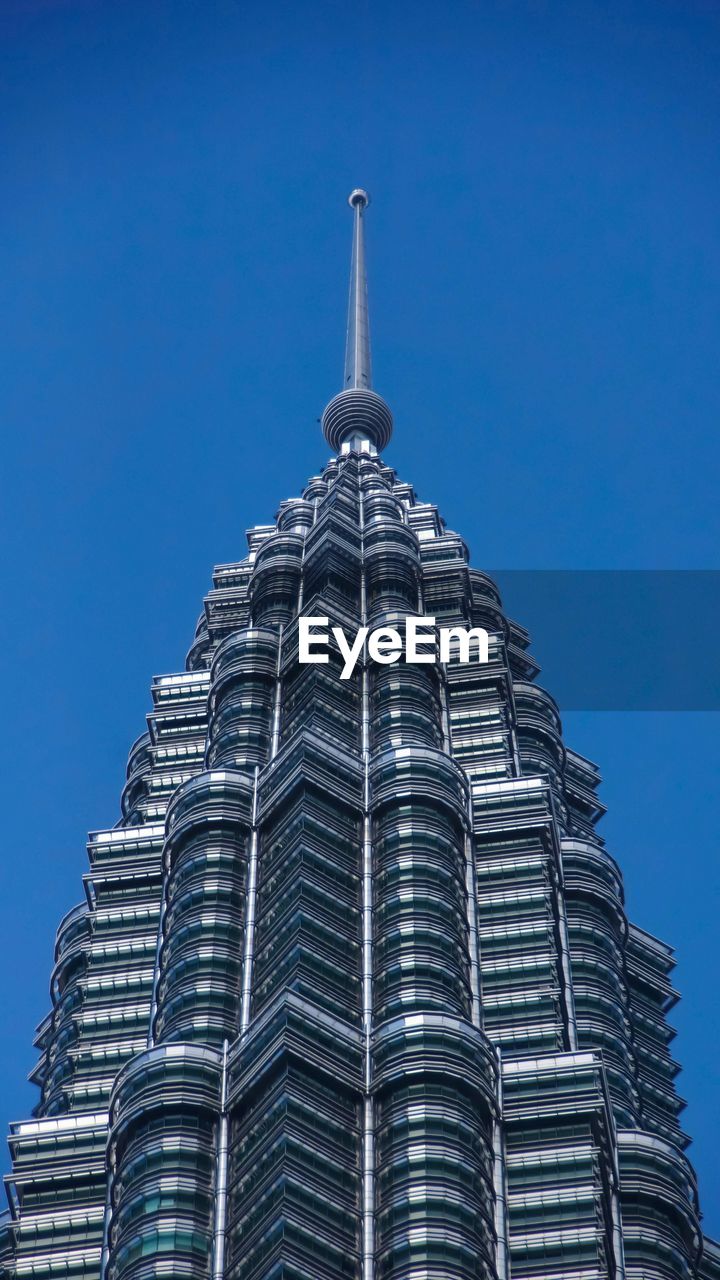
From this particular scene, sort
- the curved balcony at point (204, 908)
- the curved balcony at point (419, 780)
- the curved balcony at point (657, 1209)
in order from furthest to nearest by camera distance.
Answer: the curved balcony at point (419, 780) → the curved balcony at point (204, 908) → the curved balcony at point (657, 1209)

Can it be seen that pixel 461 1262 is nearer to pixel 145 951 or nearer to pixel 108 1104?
pixel 108 1104

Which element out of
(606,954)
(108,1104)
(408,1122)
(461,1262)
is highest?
(606,954)

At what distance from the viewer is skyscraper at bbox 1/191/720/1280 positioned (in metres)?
145

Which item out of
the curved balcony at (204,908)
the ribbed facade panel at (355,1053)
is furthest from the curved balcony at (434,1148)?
the curved balcony at (204,908)

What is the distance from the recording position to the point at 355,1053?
15600 cm

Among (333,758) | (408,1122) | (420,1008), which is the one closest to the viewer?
(408,1122)

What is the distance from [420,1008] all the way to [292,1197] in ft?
75.3

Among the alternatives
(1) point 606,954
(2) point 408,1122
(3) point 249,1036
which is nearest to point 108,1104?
(3) point 249,1036

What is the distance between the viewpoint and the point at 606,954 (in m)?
189

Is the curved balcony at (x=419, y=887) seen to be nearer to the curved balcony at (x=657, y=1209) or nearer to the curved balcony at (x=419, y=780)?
the curved balcony at (x=419, y=780)

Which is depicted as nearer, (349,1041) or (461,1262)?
(461,1262)

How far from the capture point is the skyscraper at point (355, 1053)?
477ft

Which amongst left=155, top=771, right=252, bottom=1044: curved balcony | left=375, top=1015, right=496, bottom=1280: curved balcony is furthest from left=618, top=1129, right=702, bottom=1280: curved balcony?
left=155, top=771, right=252, bottom=1044: curved balcony

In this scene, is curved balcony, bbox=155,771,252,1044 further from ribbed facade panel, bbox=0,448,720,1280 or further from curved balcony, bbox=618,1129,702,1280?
curved balcony, bbox=618,1129,702,1280
